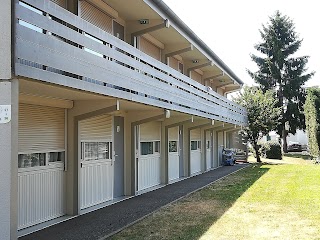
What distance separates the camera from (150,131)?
53.9 ft

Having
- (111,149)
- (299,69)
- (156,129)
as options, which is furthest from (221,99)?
(299,69)

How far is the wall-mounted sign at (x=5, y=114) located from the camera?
595cm

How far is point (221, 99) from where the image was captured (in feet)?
78.5

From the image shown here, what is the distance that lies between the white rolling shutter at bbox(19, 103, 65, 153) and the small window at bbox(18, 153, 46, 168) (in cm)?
11

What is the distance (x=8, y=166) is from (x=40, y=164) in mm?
3500

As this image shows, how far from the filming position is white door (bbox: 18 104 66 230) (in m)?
8.69

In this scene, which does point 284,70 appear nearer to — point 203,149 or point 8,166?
point 203,149

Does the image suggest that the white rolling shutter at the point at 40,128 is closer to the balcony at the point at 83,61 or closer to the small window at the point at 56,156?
the small window at the point at 56,156

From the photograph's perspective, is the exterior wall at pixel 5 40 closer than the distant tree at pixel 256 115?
Yes

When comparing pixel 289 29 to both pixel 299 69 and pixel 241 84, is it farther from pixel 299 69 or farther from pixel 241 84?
pixel 241 84

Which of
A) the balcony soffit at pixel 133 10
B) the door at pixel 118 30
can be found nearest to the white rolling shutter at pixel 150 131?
the door at pixel 118 30

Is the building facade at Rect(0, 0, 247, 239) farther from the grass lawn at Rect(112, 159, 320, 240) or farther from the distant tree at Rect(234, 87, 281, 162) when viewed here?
the distant tree at Rect(234, 87, 281, 162)

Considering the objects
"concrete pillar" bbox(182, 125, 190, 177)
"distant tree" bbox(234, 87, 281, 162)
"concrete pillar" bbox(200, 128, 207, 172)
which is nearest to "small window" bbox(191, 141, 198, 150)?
"concrete pillar" bbox(200, 128, 207, 172)

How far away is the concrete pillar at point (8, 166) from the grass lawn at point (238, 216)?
2.76m
